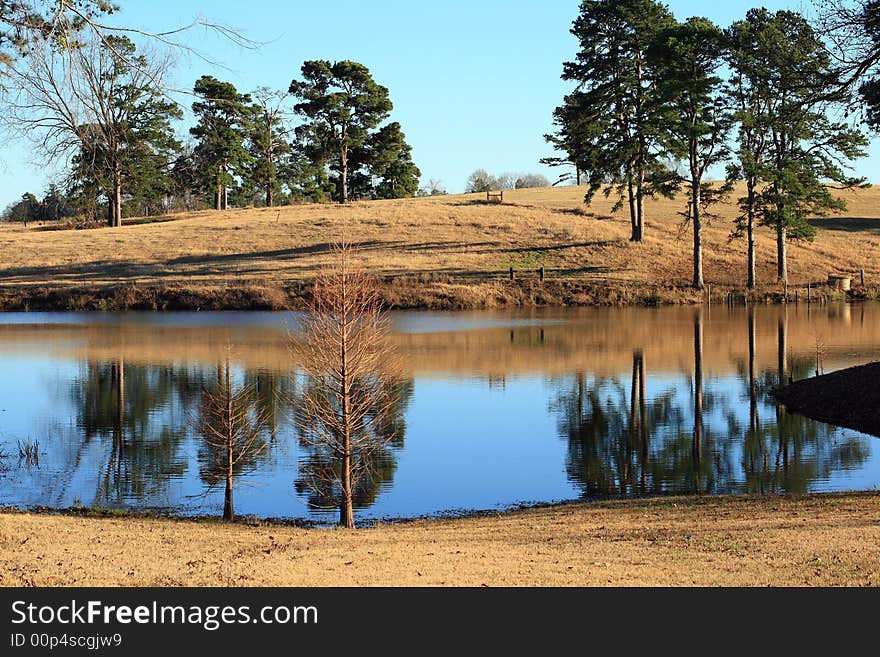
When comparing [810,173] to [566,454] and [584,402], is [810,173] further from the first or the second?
[566,454]

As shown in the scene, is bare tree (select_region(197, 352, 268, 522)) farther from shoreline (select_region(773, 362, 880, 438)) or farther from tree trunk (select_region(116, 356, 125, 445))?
shoreline (select_region(773, 362, 880, 438))

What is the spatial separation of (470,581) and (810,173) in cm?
5617

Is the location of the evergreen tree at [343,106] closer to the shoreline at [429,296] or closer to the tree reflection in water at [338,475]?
the shoreline at [429,296]

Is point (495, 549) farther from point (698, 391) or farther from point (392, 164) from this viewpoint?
point (392, 164)

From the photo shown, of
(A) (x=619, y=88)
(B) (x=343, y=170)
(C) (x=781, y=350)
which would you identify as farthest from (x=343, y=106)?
(C) (x=781, y=350)

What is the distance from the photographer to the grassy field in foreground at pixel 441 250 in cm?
6419

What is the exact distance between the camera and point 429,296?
5966cm

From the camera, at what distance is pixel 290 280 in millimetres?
62750

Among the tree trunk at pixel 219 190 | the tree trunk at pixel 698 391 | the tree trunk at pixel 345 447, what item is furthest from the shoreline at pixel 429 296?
the tree trunk at pixel 345 447

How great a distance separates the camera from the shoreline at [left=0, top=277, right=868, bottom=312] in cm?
5919

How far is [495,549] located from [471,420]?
43.9 ft

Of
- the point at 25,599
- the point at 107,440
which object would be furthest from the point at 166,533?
the point at 107,440

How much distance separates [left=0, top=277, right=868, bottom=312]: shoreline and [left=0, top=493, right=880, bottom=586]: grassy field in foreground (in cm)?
4365

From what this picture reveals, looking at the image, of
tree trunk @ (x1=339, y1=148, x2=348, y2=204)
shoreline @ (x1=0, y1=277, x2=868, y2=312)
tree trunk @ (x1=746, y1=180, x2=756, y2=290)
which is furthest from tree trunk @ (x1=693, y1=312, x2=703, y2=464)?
tree trunk @ (x1=339, y1=148, x2=348, y2=204)
